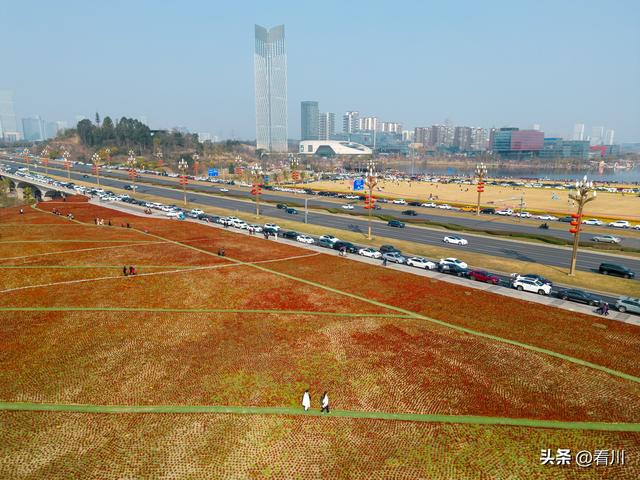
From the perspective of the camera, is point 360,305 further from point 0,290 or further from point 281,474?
point 0,290

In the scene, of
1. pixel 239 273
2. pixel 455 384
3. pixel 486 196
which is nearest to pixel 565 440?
pixel 455 384

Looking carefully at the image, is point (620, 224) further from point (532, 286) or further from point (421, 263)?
point (421, 263)

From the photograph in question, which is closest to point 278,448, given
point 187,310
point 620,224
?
point 187,310

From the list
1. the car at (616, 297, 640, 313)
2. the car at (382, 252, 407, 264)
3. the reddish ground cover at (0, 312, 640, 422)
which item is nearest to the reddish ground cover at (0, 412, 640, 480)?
the reddish ground cover at (0, 312, 640, 422)

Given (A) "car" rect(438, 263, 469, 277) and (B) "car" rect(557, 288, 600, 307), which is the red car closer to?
(A) "car" rect(438, 263, 469, 277)

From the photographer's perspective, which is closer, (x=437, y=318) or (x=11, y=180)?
(x=437, y=318)

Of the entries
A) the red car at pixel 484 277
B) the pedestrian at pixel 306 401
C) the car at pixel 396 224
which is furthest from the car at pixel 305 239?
the pedestrian at pixel 306 401
